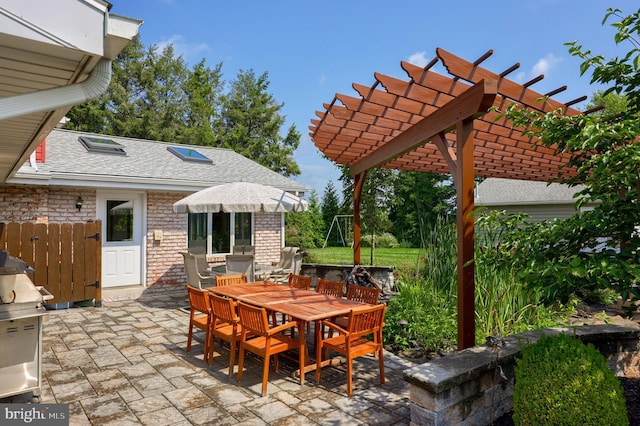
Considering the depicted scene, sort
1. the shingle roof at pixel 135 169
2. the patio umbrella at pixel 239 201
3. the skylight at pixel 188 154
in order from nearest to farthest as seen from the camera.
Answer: the patio umbrella at pixel 239 201, the shingle roof at pixel 135 169, the skylight at pixel 188 154

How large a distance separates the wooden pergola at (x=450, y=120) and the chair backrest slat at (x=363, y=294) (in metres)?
1.46

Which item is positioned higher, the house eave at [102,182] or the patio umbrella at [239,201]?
the house eave at [102,182]

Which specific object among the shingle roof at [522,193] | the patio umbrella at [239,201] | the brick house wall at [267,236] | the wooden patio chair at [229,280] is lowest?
the wooden patio chair at [229,280]

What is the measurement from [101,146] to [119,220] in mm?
2355

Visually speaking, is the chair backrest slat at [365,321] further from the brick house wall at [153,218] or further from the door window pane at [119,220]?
the door window pane at [119,220]

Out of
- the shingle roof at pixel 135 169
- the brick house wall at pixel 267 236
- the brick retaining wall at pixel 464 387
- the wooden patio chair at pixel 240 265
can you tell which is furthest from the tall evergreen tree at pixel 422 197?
the brick retaining wall at pixel 464 387

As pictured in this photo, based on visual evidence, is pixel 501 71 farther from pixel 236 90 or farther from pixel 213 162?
pixel 236 90

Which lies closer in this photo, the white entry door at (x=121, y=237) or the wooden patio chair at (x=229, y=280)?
the wooden patio chair at (x=229, y=280)

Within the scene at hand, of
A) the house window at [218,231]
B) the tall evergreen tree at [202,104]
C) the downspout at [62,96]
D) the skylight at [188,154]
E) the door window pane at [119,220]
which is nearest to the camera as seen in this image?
the downspout at [62,96]

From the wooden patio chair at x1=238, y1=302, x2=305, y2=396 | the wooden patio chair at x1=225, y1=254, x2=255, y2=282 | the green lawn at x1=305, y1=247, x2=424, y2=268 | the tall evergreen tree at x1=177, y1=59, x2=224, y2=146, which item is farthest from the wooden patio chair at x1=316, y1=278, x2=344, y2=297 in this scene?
the tall evergreen tree at x1=177, y1=59, x2=224, y2=146

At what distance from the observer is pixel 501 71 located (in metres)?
3.53

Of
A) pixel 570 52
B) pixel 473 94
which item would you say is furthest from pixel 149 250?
pixel 570 52

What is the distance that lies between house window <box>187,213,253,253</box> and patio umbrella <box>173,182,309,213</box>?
2.32 meters

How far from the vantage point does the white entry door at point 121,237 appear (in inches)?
Answer: 347
